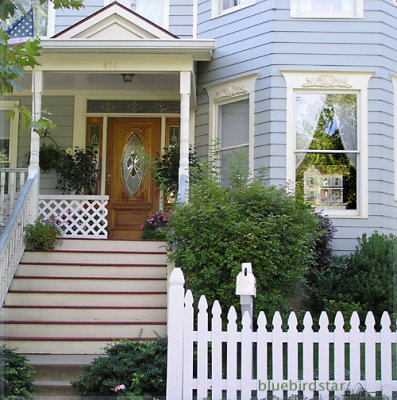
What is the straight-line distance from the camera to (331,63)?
8.88 m

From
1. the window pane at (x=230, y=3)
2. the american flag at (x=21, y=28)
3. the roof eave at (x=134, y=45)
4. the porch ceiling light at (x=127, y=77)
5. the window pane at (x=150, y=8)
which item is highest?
the window pane at (x=150, y=8)

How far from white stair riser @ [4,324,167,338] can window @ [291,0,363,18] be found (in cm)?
569

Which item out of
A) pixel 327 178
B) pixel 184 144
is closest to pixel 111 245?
pixel 184 144

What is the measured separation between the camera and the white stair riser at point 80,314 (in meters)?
6.66

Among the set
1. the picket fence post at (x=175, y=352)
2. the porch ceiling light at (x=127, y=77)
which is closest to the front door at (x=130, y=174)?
the porch ceiling light at (x=127, y=77)

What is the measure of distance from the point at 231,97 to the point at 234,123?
0.45m

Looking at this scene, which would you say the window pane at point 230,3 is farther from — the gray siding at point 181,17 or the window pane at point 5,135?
the window pane at point 5,135

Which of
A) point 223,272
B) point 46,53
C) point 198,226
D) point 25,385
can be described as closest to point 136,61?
point 46,53

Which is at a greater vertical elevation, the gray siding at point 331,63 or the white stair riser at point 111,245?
the gray siding at point 331,63

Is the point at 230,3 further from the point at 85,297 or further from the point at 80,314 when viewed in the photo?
the point at 80,314

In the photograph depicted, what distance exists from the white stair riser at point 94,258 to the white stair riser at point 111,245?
0.17 meters

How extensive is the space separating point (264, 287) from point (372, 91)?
165 inches

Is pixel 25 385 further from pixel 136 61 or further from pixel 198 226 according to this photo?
pixel 136 61

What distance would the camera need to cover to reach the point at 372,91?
8.82m
